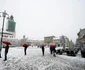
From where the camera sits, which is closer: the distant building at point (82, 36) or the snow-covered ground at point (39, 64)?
the snow-covered ground at point (39, 64)

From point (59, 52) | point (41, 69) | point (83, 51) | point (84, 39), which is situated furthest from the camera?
point (84, 39)

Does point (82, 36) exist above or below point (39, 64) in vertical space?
above

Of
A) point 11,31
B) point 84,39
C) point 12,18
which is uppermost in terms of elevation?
point 12,18

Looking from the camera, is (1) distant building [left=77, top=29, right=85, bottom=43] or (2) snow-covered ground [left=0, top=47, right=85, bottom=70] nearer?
(2) snow-covered ground [left=0, top=47, right=85, bottom=70]

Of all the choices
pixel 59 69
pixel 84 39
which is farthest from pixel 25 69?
pixel 84 39

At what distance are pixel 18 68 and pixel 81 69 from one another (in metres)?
6.36

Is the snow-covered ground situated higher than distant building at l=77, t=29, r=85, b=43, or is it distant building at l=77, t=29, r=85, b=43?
distant building at l=77, t=29, r=85, b=43

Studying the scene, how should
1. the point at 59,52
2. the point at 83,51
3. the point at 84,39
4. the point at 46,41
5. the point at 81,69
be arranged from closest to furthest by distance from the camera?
1. the point at 81,69
2. the point at 83,51
3. the point at 59,52
4. the point at 84,39
5. the point at 46,41

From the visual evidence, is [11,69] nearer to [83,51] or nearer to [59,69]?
[59,69]

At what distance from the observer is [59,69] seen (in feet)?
34.8

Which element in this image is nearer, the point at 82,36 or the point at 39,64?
the point at 39,64

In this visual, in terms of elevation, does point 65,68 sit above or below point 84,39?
below

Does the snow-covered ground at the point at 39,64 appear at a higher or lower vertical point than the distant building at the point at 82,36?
lower

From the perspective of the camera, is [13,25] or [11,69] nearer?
[11,69]
